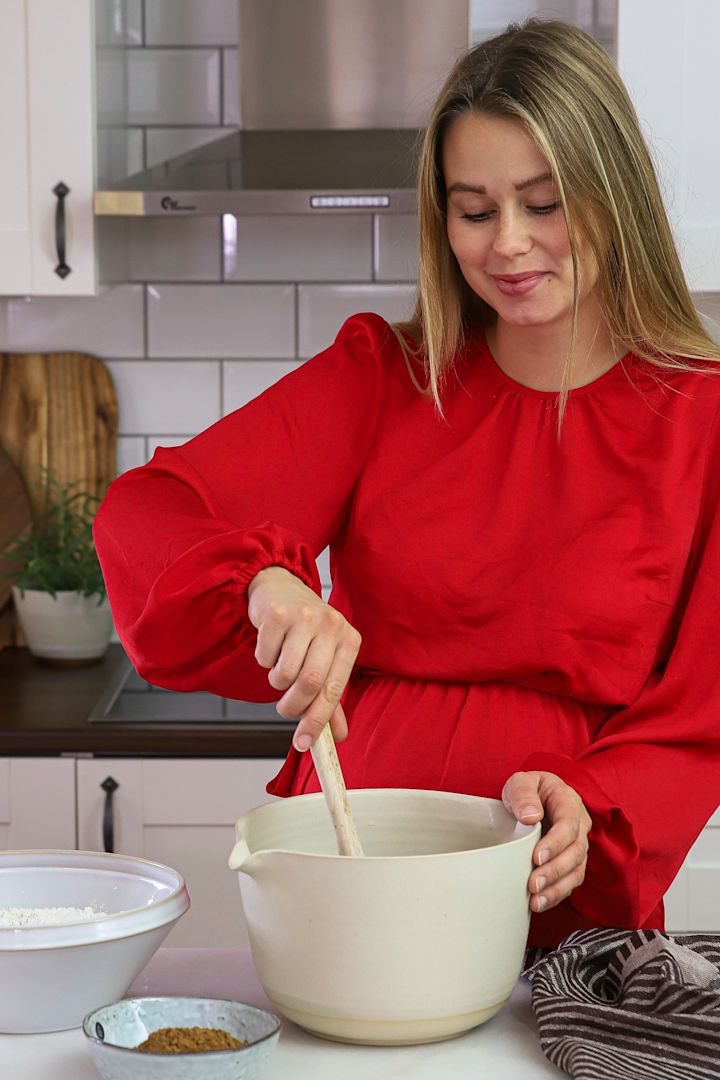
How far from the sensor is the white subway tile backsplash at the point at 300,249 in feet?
7.89

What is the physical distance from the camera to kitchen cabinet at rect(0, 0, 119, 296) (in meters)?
2.06

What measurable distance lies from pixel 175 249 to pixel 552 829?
1.73 meters

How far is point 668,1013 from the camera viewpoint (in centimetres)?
80

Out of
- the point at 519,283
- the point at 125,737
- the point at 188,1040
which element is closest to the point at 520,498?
the point at 519,283

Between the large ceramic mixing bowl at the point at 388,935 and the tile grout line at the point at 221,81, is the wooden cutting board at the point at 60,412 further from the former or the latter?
the large ceramic mixing bowl at the point at 388,935

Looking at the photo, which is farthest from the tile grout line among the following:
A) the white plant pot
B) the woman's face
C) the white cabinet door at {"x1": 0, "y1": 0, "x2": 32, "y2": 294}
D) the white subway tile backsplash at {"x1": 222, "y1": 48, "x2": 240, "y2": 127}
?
the woman's face

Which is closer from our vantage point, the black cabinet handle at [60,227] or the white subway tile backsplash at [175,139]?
the black cabinet handle at [60,227]

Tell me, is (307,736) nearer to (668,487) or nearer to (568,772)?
(568,772)

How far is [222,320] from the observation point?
2.43 meters

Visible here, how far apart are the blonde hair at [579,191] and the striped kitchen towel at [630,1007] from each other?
0.52 m

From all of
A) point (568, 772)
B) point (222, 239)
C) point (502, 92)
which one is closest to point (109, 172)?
point (222, 239)

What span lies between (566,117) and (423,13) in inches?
46.6

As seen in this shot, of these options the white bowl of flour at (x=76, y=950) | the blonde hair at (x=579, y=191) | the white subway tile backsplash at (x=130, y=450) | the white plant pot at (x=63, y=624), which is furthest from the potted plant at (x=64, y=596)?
the white bowl of flour at (x=76, y=950)

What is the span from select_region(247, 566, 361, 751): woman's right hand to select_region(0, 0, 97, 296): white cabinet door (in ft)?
4.42
